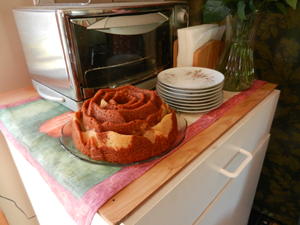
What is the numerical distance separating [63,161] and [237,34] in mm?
625

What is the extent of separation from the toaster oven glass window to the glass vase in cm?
21

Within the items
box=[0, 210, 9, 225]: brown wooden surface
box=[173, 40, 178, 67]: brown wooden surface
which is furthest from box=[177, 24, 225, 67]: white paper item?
box=[0, 210, 9, 225]: brown wooden surface

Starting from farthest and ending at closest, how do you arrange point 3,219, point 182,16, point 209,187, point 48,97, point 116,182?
1. point 3,219
2. point 182,16
3. point 48,97
4. point 209,187
5. point 116,182

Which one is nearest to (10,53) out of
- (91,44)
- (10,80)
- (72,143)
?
(10,80)

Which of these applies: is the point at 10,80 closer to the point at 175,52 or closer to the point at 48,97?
the point at 48,97

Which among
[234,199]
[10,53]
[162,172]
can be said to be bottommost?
[234,199]

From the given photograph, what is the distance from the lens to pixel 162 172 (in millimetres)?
402

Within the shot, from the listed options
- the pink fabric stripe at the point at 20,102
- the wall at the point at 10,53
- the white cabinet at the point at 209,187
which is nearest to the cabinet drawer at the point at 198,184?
the white cabinet at the point at 209,187

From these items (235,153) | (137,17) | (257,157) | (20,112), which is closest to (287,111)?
(257,157)

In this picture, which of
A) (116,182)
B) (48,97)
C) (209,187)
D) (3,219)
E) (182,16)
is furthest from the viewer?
(3,219)

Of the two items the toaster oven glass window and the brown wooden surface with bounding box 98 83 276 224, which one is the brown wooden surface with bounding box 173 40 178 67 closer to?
the toaster oven glass window

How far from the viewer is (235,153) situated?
2.00 feet

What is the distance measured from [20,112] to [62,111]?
12 centimetres

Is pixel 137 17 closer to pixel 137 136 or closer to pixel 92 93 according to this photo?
pixel 92 93
